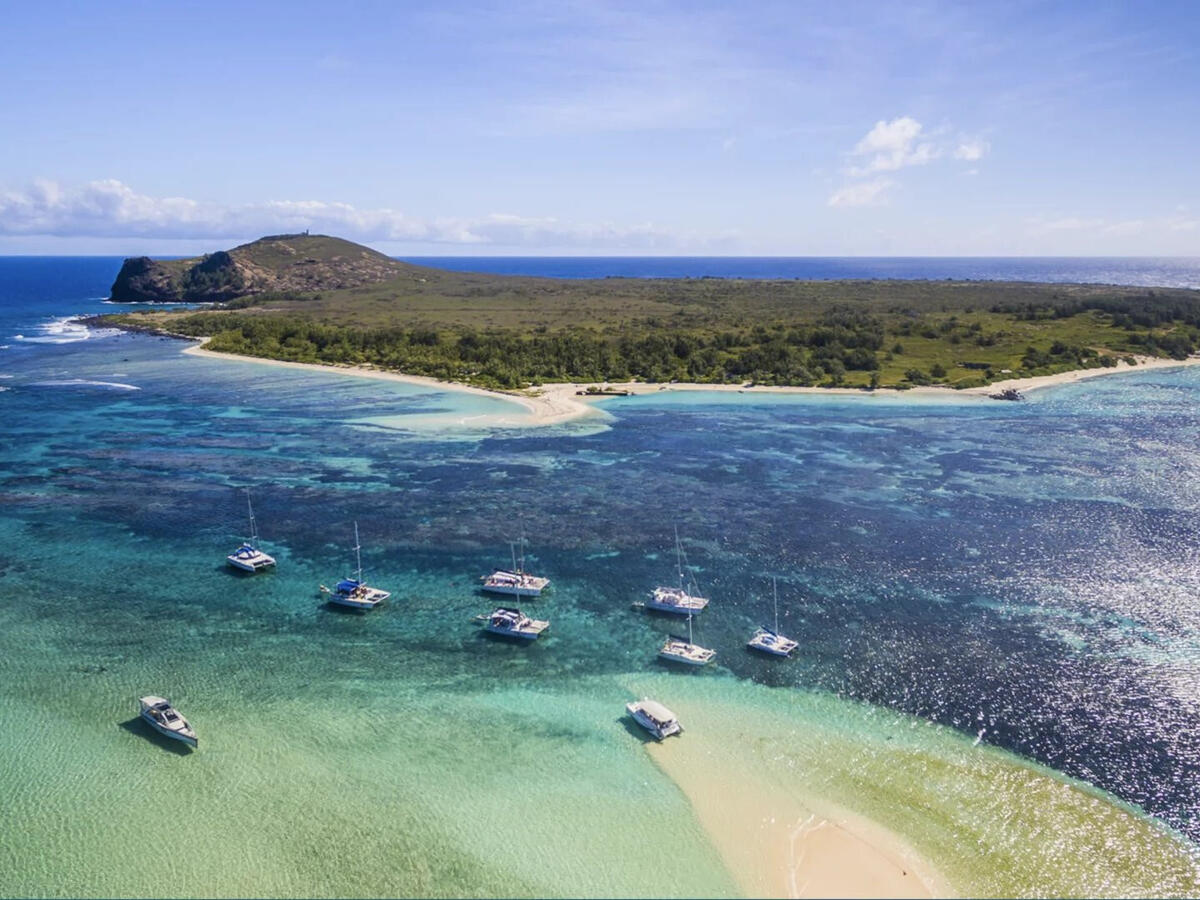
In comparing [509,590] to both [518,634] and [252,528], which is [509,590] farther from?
[252,528]

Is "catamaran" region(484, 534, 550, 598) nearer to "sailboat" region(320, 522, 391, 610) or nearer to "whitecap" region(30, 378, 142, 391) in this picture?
"sailboat" region(320, 522, 391, 610)

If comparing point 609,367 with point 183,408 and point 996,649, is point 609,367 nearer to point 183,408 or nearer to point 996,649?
point 183,408

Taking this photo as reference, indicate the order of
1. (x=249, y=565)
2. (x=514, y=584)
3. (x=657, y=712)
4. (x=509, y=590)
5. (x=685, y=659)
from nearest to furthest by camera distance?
(x=657, y=712), (x=685, y=659), (x=509, y=590), (x=514, y=584), (x=249, y=565)

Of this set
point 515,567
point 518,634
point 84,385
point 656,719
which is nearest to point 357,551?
point 515,567

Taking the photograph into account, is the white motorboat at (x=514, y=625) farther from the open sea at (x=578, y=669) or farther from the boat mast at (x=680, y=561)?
the boat mast at (x=680, y=561)

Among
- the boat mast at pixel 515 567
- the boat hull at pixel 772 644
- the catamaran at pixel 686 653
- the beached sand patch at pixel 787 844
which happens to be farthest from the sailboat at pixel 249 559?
the boat hull at pixel 772 644

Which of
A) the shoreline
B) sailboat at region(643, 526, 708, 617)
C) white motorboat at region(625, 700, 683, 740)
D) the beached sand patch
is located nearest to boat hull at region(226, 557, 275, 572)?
sailboat at region(643, 526, 708, 617)
